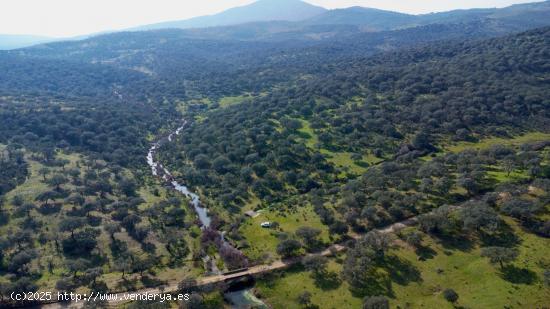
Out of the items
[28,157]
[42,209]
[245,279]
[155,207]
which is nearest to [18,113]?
[28,157]

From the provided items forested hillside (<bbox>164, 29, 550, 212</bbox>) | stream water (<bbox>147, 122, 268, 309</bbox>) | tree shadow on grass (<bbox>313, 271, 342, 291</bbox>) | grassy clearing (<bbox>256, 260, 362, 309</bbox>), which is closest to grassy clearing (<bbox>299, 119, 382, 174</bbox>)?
forested hillside (<bbox>164, 29, 550, 212</bbox>)

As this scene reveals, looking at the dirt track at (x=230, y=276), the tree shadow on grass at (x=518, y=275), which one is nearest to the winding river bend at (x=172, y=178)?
the dirt track at (x=230, y=276)

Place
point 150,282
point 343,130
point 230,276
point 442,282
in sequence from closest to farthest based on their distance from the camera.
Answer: point 442,282 < point 150,282 < point 230,276 < point 343,130

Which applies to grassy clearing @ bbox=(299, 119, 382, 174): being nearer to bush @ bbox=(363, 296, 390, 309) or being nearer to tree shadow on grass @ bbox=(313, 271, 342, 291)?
tree shadow on grass @ bbox=(313, 271, 342, 291)

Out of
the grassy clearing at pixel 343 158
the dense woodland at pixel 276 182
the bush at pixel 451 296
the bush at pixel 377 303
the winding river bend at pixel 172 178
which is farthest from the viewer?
the grassy clearing at pixel 343 158

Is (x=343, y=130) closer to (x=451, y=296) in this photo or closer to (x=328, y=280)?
(x=328, y=280)

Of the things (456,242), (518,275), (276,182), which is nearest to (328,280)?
(456,242)

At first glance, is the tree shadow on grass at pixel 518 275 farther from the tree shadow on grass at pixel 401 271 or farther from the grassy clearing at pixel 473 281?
the tree shadow on grass at pixel 401 271
